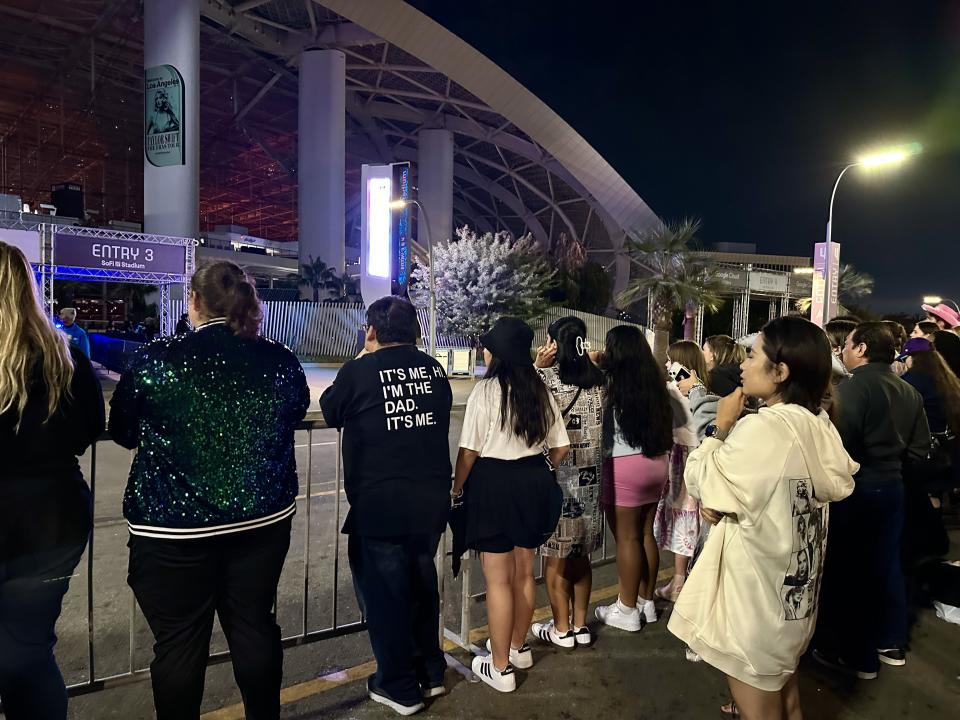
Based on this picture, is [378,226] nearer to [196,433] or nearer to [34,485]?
[196,433]

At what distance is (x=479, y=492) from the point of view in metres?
3.18

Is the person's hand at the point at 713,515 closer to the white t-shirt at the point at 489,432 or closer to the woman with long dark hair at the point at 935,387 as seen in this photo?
the white t-shirt at the point at 489,432

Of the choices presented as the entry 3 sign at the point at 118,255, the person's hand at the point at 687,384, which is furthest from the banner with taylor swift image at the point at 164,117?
the person's hand at the point at 687,384

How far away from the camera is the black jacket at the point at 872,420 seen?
3.43m

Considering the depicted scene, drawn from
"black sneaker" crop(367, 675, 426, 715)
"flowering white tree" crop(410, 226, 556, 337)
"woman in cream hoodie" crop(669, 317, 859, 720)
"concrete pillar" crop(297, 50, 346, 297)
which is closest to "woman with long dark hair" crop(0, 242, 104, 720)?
"black sneaker" crop(367, 675, 426, 715)

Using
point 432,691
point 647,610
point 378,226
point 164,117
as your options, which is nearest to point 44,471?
point 432,691

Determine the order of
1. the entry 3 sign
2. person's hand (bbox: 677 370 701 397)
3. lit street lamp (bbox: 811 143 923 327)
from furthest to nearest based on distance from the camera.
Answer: the entry 3 sign, lit street lamp (bbox: 811 143 923 327), person's hand (bbox: 677 370 701 397)

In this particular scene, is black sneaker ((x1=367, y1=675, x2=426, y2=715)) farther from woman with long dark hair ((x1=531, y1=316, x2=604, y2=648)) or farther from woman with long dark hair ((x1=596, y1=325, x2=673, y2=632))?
woman with long dark hair ((x1=596, y1=325, x2=673, y2=632))

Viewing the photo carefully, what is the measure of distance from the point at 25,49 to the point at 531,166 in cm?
3353

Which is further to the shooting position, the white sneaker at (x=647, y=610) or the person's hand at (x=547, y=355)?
the white sneaker at (x=647, y=610)

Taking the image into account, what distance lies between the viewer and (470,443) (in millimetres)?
3160

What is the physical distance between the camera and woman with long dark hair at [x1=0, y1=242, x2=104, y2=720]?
6.79 feet

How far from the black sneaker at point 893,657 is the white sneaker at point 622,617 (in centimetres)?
133

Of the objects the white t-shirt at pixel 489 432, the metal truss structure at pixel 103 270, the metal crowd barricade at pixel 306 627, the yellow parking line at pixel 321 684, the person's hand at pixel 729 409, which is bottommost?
the yellow parking line at pixel 321 684
